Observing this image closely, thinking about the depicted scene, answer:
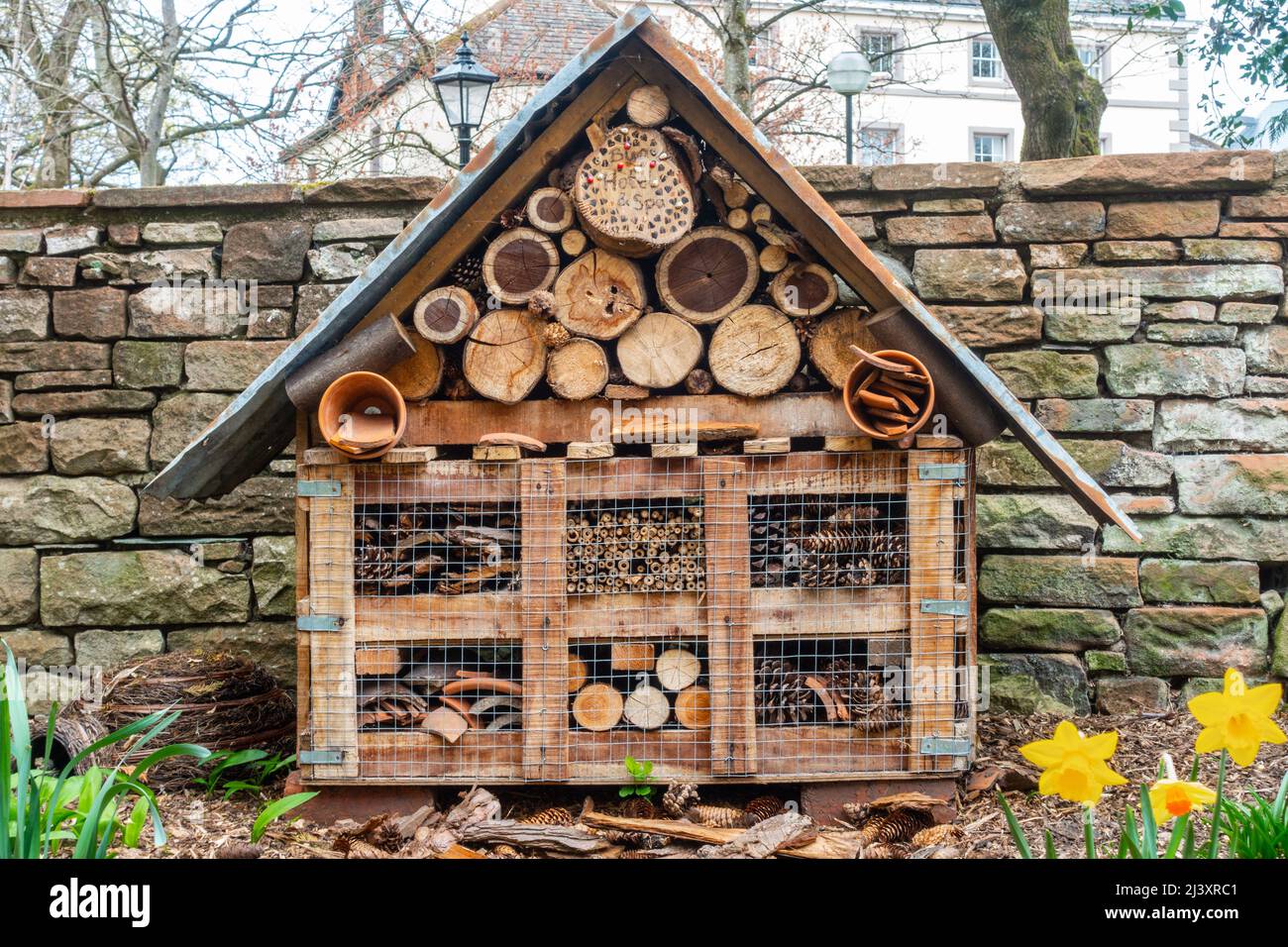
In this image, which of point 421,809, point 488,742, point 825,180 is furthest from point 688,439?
point 825,180

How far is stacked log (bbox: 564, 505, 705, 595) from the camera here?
3951mm

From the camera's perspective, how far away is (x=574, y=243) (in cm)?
394

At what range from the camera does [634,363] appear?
3957mm

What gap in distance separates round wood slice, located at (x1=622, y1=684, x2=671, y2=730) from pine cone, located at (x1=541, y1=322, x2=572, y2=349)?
1226 millimetres

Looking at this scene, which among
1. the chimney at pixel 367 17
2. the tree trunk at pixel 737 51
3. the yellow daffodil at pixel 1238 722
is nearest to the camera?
the yellow daffodil at pixel 1238 722

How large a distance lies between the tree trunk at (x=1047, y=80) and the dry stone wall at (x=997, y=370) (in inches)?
39.1

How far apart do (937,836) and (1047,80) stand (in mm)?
4177

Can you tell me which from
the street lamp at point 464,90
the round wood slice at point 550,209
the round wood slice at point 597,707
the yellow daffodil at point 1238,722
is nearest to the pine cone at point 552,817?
the round wood slice at point 597,707

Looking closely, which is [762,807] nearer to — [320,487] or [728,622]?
[728,622]

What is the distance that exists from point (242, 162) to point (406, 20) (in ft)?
7.05

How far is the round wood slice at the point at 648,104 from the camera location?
3.85 metres

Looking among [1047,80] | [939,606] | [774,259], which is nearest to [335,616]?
[774,259]

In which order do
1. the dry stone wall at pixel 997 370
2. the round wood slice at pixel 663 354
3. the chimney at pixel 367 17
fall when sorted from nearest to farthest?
the round wood slice at pixel 663 354, the dry stone wall at pixel 997 370, the chimney at pixel 367 17

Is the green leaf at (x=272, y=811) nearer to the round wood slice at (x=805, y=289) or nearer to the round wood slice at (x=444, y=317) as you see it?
the round wood slice at (x=444, y=317)
